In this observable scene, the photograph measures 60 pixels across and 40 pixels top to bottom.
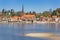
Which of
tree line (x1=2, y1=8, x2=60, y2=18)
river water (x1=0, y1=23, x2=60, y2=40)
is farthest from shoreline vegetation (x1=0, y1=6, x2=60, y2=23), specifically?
river water (x1=0, y1=23, x2=60, y2=40)

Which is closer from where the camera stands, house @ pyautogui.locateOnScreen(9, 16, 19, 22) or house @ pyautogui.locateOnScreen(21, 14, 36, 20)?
house @ pyautogui.locateOnScreen(9, 16, 19, 22)

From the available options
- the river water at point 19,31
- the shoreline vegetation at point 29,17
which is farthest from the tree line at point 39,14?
the river water at point 19,31

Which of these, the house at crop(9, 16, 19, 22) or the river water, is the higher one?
the river water

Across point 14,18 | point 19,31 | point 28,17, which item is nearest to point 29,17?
point 28,17

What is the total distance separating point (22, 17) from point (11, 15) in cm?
452

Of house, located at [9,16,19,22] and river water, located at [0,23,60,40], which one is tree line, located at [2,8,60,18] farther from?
river water, located at [0,23,60,40]

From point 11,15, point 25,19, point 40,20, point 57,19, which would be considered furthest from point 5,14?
point 57,19

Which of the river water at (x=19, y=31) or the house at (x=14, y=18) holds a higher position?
the river water at (x=19, y=31)

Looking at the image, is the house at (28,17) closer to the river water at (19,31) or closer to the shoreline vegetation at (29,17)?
the shoreline vegetation at (29,17)

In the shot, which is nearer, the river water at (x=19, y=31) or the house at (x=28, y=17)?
the river water at (x=19, y=31)

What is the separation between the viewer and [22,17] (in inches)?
3140

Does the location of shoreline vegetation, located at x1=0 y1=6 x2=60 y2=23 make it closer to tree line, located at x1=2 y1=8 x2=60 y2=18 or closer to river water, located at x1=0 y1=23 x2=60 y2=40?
tree line, located at x1=2 y1=8 x2=60 y2=18

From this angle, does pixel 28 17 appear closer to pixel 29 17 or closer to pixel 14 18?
pixel 29 17

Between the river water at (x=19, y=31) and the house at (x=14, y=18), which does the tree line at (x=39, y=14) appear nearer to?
the house at (x=14, y=18)
